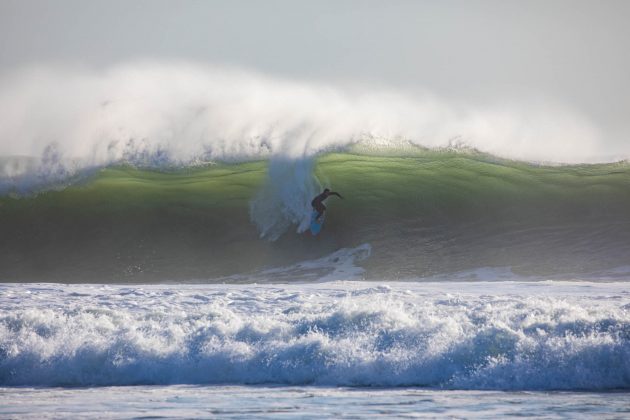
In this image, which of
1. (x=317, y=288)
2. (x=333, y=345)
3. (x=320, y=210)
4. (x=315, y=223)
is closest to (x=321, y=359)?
(x=333, y=345)

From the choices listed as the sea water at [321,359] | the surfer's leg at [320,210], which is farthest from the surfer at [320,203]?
the sea water at [321,359]

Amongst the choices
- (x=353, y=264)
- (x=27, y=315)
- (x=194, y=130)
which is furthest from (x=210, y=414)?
(x=194, y=130)

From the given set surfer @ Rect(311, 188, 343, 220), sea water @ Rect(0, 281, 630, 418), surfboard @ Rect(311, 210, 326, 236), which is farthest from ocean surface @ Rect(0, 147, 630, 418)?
surfer @ Rect(311, 188, 343, 220)

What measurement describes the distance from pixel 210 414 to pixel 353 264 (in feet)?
37.6

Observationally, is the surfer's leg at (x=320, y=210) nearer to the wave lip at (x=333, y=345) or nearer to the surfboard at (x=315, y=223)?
the surfboard at (x=315, y=223)

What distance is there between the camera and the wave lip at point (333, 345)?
9.66 m

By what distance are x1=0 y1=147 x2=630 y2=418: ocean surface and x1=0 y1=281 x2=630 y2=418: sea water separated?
0.02m

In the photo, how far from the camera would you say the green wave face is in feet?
63.9

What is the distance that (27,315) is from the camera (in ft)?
38.0

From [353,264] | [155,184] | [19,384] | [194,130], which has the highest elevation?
[194,130]

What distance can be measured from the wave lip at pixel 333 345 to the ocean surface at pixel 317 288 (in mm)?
25

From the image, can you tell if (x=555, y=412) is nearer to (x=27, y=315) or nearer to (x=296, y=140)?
(x=27, y=315)

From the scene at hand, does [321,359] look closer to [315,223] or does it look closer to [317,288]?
[317,288]

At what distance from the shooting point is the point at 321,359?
398 inches
